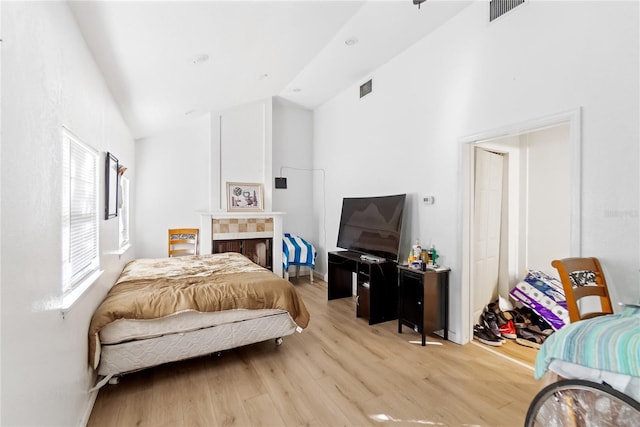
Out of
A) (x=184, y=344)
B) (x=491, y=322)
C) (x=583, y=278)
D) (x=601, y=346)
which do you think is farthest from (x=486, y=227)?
(x=184, y=344)

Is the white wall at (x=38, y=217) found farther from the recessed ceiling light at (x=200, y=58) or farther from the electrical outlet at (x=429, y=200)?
the electrical outlet at (x=429, y=200)

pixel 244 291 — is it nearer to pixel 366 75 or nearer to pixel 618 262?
pixel 618 262

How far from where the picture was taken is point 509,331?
3.18 m

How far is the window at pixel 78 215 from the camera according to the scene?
173 centimetres

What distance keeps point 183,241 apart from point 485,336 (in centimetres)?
468

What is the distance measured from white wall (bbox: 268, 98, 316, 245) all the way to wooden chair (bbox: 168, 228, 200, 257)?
1.56m

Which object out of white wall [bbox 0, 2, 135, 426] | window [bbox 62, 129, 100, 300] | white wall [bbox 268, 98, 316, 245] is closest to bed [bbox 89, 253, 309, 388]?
white wall [bbox 0, 2, 135, 426]

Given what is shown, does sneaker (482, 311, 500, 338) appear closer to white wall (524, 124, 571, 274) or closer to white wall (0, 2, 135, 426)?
white wall (524, 124, 571, 274)

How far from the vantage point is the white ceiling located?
196 centimetres

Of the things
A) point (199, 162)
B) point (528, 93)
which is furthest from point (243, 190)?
point (528, 93)

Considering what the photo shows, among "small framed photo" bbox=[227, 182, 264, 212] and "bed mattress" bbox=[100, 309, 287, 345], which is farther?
"small framed photo" bbox=[227, 182, 264, 212]

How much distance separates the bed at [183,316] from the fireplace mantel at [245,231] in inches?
67.5

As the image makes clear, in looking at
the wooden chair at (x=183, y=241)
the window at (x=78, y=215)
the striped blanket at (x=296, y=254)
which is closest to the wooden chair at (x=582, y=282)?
the window at (x=78, y=215)

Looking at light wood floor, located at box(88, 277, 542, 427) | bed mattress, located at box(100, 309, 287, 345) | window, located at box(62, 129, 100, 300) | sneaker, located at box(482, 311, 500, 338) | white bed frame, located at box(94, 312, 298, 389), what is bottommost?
light wood floor, located at box(88, 277, 542, 427)
